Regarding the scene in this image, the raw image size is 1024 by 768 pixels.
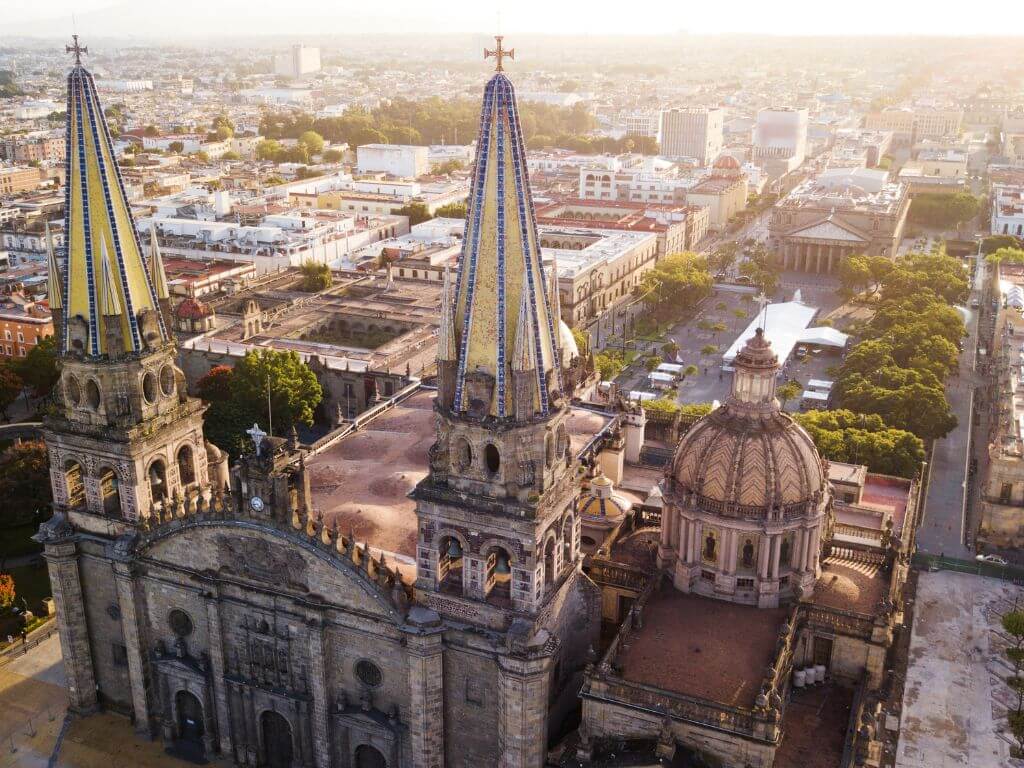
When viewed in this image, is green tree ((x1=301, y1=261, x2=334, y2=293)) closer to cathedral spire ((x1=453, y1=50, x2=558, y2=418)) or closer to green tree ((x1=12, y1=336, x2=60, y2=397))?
green tree ((x1=12, y1=336, x2=60, y2=397))

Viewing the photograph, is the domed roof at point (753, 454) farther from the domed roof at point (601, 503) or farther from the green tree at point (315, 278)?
the green tree at point (315, 278)

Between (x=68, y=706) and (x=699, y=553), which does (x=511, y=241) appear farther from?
(x=68, y=706)

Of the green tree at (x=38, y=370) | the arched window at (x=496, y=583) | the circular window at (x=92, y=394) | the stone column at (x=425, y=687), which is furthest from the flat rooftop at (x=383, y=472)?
the green tree at (x=38, y=370)

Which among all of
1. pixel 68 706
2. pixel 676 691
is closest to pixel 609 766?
pixel 676 691

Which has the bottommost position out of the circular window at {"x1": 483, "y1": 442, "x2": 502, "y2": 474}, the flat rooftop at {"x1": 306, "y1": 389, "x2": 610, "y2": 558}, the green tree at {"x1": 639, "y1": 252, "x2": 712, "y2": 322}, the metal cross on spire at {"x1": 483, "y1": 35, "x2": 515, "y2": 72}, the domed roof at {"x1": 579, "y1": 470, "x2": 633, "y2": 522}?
the green tree at {"x1": 639, "y1": 252, "x2": 712, "y2": 322}

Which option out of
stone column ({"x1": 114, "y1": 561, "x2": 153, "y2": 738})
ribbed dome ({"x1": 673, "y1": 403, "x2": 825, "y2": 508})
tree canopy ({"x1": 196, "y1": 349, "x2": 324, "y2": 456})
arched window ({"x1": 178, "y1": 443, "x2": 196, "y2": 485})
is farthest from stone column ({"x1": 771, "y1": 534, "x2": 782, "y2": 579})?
tree canopy ({"x1": 196, "y1": 349, "x2": 324, "y2": 456})

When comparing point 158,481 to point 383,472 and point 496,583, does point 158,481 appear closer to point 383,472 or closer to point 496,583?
point 383,472
